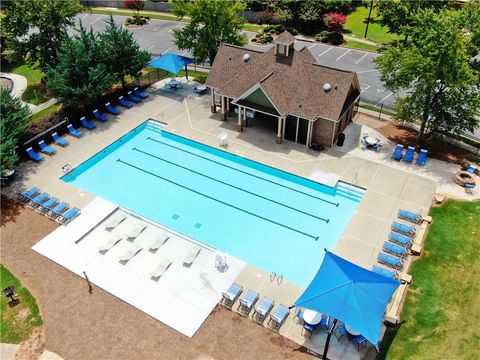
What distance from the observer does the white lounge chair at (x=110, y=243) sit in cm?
2470

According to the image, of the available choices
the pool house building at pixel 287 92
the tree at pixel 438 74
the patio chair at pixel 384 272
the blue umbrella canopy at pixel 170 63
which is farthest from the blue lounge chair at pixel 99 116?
the patio chair at pixel 384 272

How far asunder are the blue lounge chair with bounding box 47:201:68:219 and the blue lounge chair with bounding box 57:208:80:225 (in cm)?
34

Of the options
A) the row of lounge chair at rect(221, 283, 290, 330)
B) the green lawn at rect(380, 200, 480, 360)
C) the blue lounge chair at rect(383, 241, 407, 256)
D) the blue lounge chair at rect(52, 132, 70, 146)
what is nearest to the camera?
the green lawn at rect(380, 200, 480, 360)

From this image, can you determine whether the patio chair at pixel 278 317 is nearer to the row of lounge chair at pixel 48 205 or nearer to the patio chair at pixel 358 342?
the patio chair at pixel 358 342

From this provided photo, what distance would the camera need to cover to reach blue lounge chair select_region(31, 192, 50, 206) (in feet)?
90.6

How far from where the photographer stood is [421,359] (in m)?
19.0

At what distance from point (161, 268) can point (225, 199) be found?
7.91m

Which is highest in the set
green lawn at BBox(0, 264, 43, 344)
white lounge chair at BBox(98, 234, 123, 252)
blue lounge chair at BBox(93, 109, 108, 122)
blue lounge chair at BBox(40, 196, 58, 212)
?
blue lounge chair at BBox(93, 109, 108, 122)

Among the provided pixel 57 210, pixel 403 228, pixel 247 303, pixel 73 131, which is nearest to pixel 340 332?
pixel 247 303

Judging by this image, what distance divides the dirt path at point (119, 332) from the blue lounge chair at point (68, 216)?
3.86m

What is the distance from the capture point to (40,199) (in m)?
27.8

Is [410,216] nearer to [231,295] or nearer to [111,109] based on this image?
[231,295]

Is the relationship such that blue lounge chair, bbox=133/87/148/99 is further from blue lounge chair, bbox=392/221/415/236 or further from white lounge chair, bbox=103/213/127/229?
blue lounge chair, bbox=392/221/415/236

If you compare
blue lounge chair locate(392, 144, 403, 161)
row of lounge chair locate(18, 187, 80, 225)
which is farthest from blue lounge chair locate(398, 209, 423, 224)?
row of lounge chair locate(18, 187, 80, 225)
